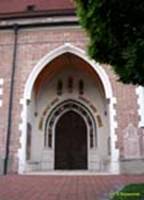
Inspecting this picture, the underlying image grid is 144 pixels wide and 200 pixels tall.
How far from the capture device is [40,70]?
14484 millimetres

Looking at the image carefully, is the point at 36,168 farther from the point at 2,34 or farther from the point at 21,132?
the point at 2,34

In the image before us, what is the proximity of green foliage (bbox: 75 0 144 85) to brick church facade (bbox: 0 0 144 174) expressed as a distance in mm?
7111

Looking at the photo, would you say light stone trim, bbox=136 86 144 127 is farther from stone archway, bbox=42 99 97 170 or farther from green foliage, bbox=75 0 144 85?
green foliage, bbox=75 0 144 85

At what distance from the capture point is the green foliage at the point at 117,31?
5.77 m

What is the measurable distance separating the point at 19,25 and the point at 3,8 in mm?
2313

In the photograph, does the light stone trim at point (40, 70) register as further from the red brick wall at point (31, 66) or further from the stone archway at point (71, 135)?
the stone archway at point (71, 135)

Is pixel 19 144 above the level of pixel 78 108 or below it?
below

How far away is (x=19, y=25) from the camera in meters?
14.8

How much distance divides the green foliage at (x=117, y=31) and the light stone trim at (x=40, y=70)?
6.48 m

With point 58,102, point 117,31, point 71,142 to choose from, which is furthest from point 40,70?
point 117,31

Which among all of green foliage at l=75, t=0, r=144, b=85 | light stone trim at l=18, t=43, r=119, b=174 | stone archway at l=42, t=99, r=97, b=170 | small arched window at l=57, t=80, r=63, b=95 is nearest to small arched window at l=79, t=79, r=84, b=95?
stone archway at l=42, t=99, r=97, b=170

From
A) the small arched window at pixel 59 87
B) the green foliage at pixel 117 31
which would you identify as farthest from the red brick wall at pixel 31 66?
the green foliage at pixel 117 31

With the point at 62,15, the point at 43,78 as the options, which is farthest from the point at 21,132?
the point at 62,15

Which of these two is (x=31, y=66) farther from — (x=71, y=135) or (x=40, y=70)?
(x=71, y=135)
